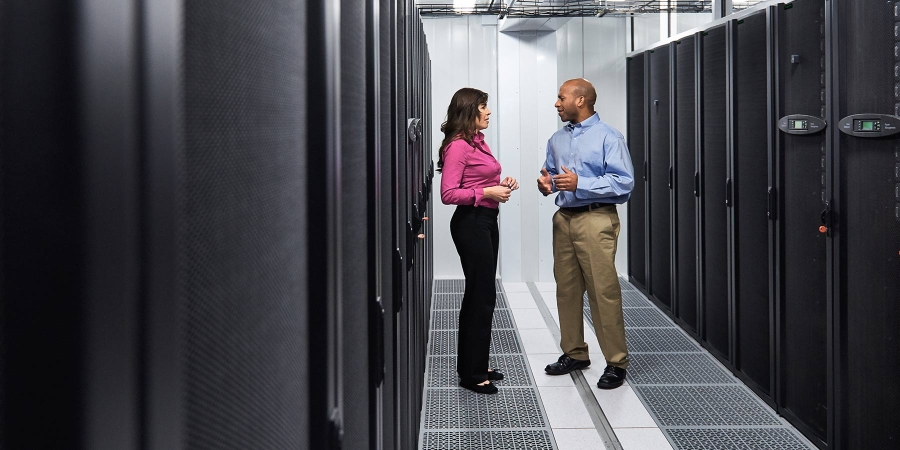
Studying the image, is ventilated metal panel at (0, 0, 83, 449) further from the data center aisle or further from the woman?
the woman

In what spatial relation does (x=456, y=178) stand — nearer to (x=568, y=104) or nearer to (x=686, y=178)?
(x=568, y=104)

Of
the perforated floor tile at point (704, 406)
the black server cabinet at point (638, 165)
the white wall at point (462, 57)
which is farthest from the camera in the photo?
the white wall at point (462, 57)

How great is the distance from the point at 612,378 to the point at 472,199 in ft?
4.30

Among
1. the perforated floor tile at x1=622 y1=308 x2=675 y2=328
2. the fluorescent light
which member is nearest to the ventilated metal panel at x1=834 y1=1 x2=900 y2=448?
the perforated floor tile at x1=622 y1=308 x2=675 y2=328

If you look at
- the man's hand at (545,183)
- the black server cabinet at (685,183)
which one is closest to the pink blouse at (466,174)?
the man's hand at (545,183)

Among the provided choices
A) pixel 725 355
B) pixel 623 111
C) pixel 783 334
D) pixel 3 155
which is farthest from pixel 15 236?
pixel 623 111

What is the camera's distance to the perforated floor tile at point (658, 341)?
4.98m

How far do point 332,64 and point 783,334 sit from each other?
3.51 meters

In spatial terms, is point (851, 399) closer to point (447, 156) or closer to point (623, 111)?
point (447, 156)

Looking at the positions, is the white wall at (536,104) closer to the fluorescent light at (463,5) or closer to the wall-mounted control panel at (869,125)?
the fluorescent light at (463,5)

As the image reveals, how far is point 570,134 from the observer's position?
4332mm

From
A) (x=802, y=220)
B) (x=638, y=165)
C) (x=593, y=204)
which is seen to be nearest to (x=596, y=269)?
(x=593, y=204)

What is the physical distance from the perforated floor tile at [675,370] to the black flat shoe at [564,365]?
0.29 m

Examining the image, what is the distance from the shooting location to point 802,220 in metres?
3.50
